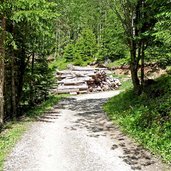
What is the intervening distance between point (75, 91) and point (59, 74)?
5.88 meters

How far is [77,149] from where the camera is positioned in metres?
14.3

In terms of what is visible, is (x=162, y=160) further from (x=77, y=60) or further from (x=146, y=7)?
(x=77, y=60)

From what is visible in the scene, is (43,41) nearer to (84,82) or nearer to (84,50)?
(84,82)

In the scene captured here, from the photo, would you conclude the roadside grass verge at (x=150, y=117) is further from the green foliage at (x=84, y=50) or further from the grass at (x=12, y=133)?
the green foliage at (x=84, y=50)

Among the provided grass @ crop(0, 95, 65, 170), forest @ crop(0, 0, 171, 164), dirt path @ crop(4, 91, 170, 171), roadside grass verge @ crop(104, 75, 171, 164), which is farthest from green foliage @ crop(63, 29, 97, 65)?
dirt path @ crop(4, 91, 170, 171)

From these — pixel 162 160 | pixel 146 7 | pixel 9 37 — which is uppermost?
pixel 146 7

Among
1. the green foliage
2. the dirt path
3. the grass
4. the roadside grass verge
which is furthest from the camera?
the green foliage

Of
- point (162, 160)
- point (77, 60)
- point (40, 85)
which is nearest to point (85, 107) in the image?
point (40, 85)

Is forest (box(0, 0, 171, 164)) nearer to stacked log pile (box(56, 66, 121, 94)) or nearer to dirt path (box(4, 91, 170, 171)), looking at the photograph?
dirt path (box(4, 91, 170, 171))

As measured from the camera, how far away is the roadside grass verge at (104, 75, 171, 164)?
1398cm

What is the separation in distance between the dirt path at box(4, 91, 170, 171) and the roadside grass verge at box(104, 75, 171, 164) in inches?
20.8

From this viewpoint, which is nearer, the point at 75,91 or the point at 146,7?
the point at 146,7

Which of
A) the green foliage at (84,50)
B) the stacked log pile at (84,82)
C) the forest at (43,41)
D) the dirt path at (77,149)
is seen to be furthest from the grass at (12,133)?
the green foliage at (84,50)

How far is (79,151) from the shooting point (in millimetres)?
14000
